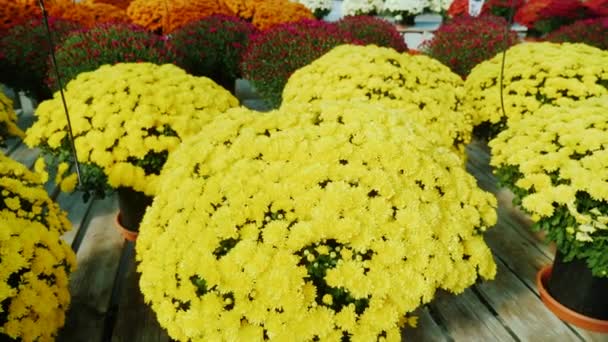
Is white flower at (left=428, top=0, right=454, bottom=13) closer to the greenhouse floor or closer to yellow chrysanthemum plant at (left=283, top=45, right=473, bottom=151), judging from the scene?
yellow chrysanthemum plant at (left=283, top=45, right=473, bottom=151)

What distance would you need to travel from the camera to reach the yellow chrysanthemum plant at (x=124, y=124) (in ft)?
9.00

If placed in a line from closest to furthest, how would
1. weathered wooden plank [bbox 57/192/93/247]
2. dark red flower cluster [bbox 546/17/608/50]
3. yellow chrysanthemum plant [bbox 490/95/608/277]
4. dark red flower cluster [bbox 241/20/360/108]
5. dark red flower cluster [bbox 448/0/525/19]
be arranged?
yellow chrysanthemum plant [bbox 490/95/608/277], weathered wooden plank [bbox 57/192/93/247], dark red flower cluster [bbox 241/20/360/108], dark red flower cluster [bbox 546/17/608/50], dark red flower cluster [bbox 448/0/525/19]

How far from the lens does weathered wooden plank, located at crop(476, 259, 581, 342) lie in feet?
7.98

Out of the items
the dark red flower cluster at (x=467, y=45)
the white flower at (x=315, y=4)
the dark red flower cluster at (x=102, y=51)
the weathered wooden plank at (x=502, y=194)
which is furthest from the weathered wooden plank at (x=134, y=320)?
the white flower at (x=315, y=4)

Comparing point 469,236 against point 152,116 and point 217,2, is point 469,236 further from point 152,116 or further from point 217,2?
point 217,2

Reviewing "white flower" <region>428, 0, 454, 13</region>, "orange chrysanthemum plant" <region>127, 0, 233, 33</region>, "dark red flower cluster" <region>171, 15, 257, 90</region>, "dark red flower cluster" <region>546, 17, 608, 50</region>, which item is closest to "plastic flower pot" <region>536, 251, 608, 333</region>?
"dark red flower cluster" <region>171, 15, 257, 90</region>

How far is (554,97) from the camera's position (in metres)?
3.60

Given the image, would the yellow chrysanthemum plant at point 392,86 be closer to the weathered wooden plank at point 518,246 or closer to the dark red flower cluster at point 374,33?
the weathered wooden plank at point 518,246

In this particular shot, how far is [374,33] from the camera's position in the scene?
6.03 meters

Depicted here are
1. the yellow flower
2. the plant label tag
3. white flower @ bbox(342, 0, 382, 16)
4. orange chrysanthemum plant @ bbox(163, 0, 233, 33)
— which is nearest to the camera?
the yellow flower

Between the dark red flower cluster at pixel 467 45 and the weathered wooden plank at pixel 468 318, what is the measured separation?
4.08 metres

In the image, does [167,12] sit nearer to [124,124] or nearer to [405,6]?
[124,124]

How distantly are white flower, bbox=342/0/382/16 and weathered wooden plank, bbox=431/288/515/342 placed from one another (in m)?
14.4

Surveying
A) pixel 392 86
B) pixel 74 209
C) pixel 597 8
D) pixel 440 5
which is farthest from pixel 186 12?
pixel 440 5
